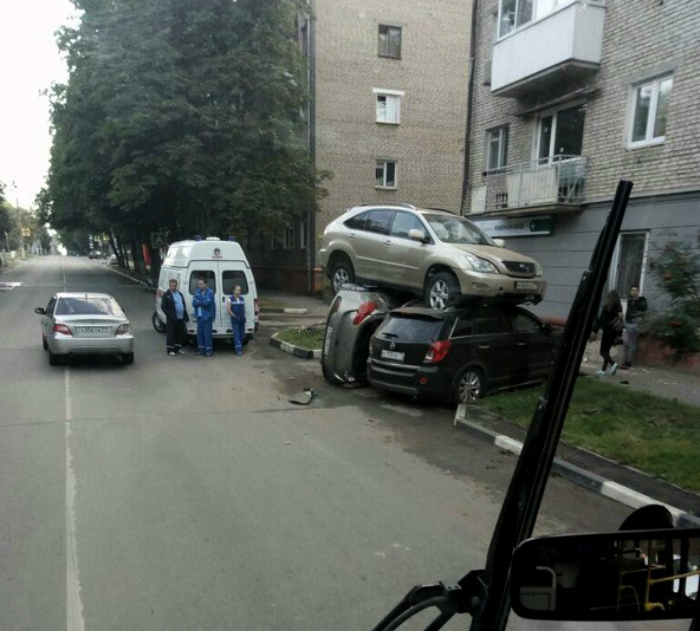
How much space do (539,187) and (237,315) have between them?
7.99 metres

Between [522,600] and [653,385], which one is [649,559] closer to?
[522,600]

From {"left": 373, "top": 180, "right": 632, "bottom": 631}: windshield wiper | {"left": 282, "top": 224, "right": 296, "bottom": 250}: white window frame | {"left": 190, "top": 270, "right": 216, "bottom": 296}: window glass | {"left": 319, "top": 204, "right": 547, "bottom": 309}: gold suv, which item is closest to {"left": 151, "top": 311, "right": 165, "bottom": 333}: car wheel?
{"left": 190, "top": 270, "right": 216, "bottom": 296}: window glass

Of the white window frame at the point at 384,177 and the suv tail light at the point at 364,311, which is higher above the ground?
the white window frame at the point at 384,177

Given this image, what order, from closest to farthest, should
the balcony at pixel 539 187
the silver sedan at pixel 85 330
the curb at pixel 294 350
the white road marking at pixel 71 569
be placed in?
1. the white road marking at pixel 71 569
2. the silver sedan at pixel 85 330
3. the curb at pixel 294 350
4. the balcony at pixel 539 187

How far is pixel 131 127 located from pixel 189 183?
269 centimetres

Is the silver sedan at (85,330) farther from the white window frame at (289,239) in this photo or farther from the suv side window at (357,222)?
the white window frame at (289,239)

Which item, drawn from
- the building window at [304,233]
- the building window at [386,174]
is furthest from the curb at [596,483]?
the building window at [386,174]

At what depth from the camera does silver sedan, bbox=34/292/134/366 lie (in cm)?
1092

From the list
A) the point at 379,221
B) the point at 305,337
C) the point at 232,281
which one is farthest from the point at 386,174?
the point at 379,221

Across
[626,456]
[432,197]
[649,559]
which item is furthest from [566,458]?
[432,197]

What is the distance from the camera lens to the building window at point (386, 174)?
27.4m

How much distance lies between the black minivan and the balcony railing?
5.24m

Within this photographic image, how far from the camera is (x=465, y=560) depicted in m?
4.21

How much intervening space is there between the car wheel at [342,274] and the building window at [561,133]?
19.7 ft
